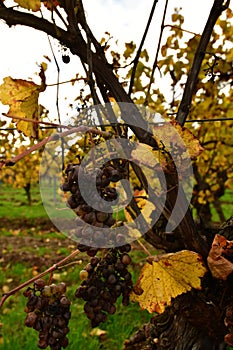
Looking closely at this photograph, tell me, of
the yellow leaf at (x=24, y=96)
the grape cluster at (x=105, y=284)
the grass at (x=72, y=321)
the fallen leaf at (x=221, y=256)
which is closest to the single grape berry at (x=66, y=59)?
the yellow leaf at (x=24, y=96)

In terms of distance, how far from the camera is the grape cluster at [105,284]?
3.66 feet

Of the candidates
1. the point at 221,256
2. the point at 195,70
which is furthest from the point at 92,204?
the point at 195,70

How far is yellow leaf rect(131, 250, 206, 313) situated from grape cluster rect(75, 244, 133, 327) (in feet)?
0.25

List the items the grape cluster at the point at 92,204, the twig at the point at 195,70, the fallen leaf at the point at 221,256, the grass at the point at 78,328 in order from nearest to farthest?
1. the grape cluster at the point at 92,204
2. the fallen leaf at the point at 221,256
3. the twig at the point at 195,70
4. the grass at the point at 78,328

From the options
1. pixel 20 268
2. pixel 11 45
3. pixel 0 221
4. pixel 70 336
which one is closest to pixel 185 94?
pixel 11 45

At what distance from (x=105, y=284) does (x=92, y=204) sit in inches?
12.9

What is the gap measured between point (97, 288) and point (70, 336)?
229cm

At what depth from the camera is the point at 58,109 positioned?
1.36 meters

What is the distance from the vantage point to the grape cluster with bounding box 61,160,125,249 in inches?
35.5

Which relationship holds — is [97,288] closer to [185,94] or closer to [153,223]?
[153,223]

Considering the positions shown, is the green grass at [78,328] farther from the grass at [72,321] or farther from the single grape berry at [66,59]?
the single grape berry at [66,59]

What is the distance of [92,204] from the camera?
902mm

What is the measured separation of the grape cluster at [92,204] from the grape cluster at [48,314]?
27cm

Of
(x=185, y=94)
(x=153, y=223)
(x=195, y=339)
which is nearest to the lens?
(x=185, y=94)
